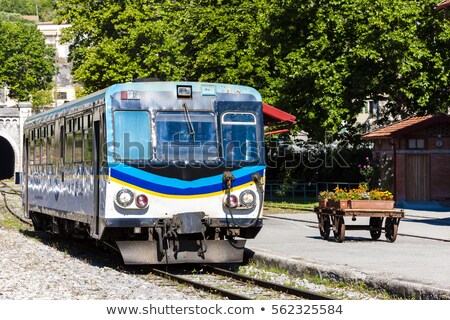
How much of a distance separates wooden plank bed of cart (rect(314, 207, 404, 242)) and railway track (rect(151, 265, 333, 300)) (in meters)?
4.63

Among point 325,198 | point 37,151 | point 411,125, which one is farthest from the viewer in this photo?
point 411,125

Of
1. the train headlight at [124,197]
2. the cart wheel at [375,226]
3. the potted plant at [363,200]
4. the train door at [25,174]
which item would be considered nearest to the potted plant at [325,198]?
the potted plant at [363,200]

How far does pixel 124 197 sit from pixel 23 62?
107319 millimetres

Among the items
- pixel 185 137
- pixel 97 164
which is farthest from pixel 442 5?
pixel 97 164

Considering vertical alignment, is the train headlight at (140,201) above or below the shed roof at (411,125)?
below

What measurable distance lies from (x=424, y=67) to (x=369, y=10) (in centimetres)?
339

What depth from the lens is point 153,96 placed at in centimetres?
1770

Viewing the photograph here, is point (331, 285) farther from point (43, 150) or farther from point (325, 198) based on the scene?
point (43, 150)

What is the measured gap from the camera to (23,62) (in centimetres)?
12162

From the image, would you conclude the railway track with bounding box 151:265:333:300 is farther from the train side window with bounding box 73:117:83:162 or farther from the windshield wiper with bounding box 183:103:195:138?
the train side window with bounding box 73:117:83:162

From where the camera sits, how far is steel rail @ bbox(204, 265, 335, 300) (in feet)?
45.7

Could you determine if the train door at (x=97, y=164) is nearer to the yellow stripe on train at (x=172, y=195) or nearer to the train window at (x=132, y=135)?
the train window at (x=132, y=135)

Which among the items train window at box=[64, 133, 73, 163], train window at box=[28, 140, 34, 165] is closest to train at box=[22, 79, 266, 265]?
train window at box=[64, 133, 73, 163]

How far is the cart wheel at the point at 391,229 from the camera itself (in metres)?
22.5
